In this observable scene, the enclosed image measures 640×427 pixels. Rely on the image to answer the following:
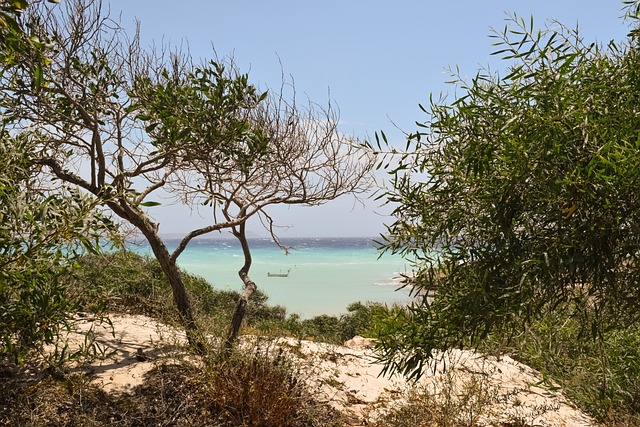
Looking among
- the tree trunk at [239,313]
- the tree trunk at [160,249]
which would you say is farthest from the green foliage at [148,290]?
the tree trunk at [239,313]

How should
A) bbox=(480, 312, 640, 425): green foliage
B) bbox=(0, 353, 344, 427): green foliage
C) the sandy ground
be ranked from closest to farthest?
bbox=(480, 312, 640, 425): green foliage → bbox=(0, 353, 344, 427): green foliage → the sandy ground

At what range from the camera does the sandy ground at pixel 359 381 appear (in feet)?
21.5

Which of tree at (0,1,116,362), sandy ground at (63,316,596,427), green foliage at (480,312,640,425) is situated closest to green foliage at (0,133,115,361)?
tree at (0,1,116,362)

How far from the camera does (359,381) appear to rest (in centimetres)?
760

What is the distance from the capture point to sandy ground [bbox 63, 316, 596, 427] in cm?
656

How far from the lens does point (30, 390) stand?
6.02 m

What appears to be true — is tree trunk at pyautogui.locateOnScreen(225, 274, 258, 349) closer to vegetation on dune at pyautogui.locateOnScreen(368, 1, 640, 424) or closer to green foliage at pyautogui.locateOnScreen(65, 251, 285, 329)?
green foliage at pyautogui.locateOnScreen(65, 251, 285, 329)

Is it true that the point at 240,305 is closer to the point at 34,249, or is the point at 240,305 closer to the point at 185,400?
the point at 185,400

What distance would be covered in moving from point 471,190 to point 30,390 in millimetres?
4846

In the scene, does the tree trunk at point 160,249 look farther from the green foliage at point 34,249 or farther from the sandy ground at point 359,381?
the green foliage at point 34,249

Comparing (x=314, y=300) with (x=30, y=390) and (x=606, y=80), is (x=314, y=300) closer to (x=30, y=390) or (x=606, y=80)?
(x=30, y=390)

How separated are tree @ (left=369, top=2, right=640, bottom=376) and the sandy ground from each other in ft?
7.84

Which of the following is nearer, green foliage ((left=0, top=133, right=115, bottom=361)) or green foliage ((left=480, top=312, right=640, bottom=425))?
green foliage ((left=0, top=133, right=115, bottom=361))

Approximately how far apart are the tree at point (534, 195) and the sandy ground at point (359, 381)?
2389 mm
